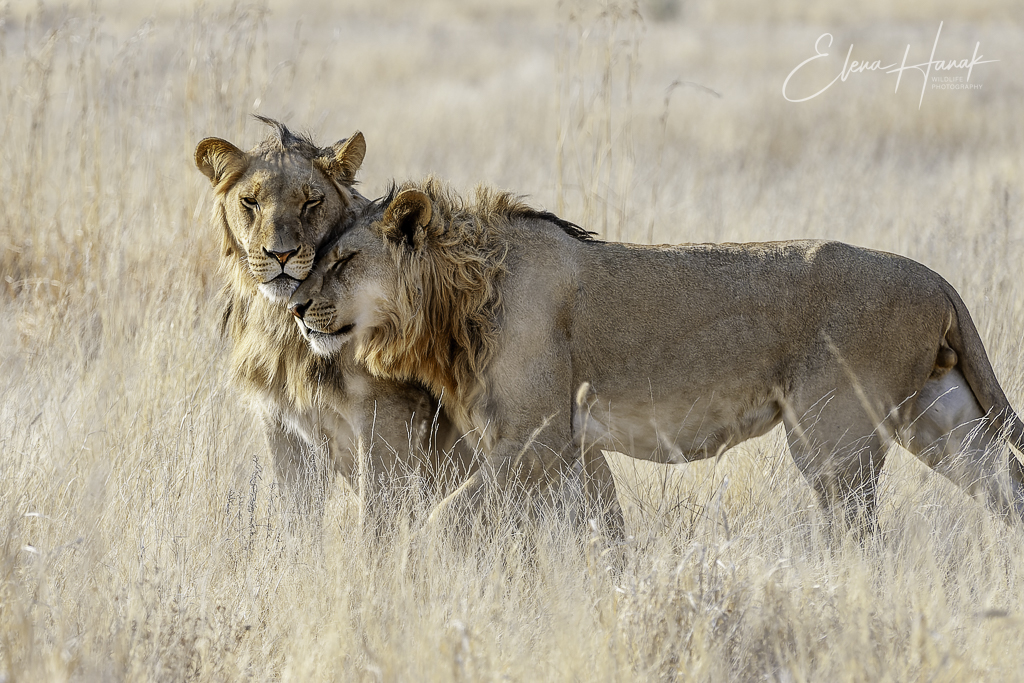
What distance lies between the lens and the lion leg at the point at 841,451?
375 centimetres

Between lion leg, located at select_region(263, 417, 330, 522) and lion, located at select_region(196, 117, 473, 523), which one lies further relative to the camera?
lion leg, located at select_region(263, 417, 330, 522)

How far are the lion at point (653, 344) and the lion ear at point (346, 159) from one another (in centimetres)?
17

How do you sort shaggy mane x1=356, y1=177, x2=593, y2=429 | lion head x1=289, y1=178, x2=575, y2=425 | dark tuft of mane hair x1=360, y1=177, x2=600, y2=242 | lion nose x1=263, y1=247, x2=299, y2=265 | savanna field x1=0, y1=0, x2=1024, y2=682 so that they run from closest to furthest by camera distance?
savanna field x1=0, y1=0, x2=1024, y2=682
lion nose x1=263, y1=247, x2=299, y2=265
lion head x1=289, y1=178, x2=575, y2=425
shaggy mane x1=356, y1=177, x2=593, y2=429
dark tuft of mane hair x1=360, y1=177, x2=600, y2=242

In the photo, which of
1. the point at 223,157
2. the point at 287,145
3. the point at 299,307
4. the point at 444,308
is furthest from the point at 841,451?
the point at 223,157

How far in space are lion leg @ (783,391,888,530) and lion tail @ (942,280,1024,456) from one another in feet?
1.63

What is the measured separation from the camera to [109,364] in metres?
5.34

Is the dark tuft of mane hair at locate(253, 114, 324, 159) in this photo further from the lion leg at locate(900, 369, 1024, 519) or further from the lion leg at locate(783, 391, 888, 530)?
the lion leg at locate(900, 369, 1024, 519)

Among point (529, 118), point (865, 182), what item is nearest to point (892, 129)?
point (865, 182)

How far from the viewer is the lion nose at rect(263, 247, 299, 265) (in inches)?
143

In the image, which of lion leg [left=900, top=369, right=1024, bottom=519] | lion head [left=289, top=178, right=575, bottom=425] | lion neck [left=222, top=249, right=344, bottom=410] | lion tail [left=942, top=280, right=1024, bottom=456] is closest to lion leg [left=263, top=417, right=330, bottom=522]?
lion neck [left=222, top=249, right=344, bottom=410]

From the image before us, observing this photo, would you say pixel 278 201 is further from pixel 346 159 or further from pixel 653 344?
pixel 653 344

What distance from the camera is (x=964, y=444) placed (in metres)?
4.04

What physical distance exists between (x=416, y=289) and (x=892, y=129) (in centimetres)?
1162

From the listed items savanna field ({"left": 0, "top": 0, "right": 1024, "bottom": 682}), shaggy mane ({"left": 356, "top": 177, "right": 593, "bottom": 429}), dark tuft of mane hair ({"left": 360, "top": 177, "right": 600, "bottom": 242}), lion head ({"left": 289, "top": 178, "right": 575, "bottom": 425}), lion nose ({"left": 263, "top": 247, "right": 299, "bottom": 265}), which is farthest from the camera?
dark tuft of mane hair ({"left": 360, "top": 177, "right": 600, "bottom": 242})
